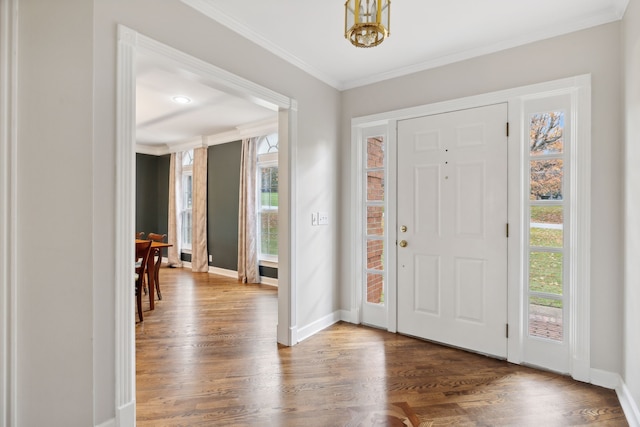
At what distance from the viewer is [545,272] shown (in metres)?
2.54

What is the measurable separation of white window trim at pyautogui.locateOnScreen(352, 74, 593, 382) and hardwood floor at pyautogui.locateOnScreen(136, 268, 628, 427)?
0.29 m

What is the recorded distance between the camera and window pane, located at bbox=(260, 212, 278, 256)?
220 inches

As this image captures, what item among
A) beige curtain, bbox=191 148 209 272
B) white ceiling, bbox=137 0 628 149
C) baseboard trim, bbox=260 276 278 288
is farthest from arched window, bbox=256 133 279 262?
white ceiling, bbox=137 0 628 149

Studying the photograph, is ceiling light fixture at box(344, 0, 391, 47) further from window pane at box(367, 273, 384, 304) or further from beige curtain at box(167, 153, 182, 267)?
beige curtain at box(167, 153, 182, 267)

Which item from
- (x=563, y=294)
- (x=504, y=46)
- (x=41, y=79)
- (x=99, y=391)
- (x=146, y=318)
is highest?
(x=504, y=46)

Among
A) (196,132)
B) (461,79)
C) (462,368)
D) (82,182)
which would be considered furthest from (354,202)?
(196,132)

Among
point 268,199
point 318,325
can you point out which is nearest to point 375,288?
point 318,325

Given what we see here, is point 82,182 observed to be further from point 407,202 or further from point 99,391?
point 407,202

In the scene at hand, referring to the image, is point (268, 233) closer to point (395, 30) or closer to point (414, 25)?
point (395, 30)

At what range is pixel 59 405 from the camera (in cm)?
154

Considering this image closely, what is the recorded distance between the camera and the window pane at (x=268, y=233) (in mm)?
5598

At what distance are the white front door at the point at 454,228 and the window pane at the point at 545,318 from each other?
21 centimetres

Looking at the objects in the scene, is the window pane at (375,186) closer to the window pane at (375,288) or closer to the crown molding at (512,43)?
the window pane at (375,288)

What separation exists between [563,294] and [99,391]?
315 cm
